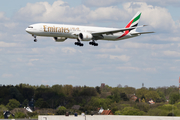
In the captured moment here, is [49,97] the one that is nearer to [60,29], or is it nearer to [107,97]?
[107,97]

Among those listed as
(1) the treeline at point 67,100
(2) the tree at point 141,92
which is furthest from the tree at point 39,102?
(2) the tree at point 141,92

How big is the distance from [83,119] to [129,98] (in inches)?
4533

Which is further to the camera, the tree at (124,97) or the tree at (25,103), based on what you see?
the tree at (124,97)

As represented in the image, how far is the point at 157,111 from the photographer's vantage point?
12138cm

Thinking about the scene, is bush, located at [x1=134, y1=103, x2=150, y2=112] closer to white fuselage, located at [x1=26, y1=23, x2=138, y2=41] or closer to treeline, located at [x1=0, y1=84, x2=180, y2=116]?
treeline, located at [x1=0, y1=84, x2=180, y2=116]

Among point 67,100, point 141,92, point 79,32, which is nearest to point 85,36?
point 79,32

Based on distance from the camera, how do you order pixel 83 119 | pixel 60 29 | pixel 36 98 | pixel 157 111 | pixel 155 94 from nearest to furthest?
pixel 83 119 → pixel 60 29 → pixel 157 111 → pixel 36 98 → pixel 155 94

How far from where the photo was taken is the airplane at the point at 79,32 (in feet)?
219

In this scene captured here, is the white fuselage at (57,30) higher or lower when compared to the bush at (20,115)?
higher

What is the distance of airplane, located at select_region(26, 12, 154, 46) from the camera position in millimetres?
Answer: 66750

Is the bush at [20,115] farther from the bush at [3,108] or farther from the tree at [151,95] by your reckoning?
the tree at [151,95]

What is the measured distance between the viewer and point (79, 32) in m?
70.8

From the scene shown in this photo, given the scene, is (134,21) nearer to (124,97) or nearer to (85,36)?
(85,36)

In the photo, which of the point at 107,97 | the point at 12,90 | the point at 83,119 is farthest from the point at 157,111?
the point at 83,119
